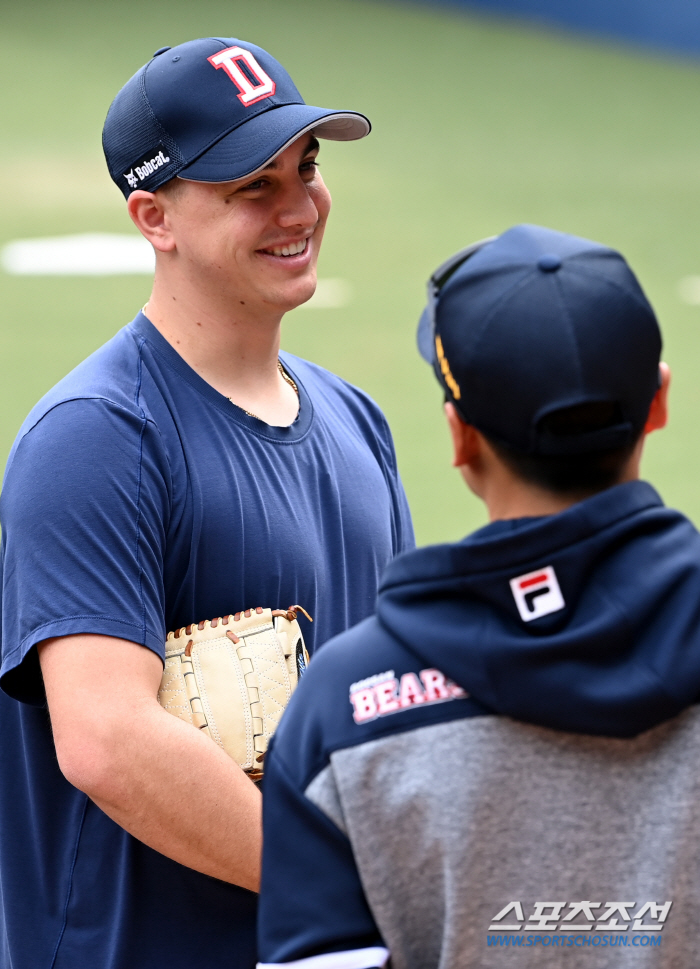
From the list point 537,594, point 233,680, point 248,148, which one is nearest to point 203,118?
point 248,148

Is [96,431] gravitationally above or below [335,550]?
above

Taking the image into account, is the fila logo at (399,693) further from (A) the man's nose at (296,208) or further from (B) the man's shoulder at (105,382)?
(A) the man's nose at (296,208)

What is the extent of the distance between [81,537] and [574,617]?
2.63 ft

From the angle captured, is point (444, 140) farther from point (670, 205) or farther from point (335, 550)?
point (335, 550)

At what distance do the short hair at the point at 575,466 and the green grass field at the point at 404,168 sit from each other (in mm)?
4223

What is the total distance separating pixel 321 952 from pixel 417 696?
0.28 m

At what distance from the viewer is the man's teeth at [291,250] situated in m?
2.07

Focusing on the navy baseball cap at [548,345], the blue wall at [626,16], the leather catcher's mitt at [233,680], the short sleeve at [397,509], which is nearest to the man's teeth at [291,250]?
the short sleeve at [397,509]

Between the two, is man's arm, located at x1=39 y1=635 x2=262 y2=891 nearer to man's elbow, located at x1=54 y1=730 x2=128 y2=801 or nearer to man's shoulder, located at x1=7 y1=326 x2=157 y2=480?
man's elbow, located at x1=54 y1=730 x2=128 y2=801

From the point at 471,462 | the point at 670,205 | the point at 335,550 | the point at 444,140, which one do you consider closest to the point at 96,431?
the point at 335,550

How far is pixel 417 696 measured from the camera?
1250 millimetres

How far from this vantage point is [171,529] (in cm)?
186

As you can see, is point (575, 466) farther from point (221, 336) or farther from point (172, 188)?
point (172, 188)

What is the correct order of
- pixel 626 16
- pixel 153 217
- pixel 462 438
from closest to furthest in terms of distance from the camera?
pixel 462 438 < pixel 153 217 < pixel 626 16
